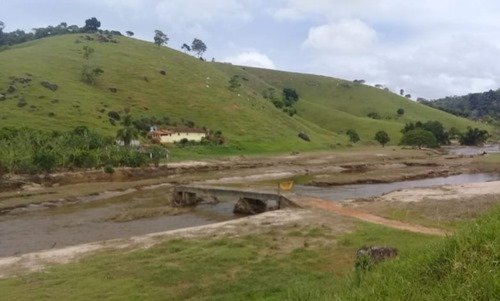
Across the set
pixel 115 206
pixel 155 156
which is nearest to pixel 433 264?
pixel 115 206

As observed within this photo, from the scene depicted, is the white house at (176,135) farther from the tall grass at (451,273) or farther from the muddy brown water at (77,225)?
the tall grass at (451,273)

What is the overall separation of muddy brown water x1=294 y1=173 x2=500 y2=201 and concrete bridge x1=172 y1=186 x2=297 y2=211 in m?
9.72

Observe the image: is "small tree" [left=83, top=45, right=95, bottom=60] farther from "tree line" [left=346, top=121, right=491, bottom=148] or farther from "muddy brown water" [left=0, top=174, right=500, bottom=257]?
"muddy brown water" [left=0, top=174, right=500, bottom=257]

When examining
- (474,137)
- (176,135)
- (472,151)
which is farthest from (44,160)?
(474,137)

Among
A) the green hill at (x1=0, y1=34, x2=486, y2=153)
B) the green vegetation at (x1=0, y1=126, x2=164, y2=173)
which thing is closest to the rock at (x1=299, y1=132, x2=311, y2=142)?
the green hill at (x1=0, y1=34, x2=486, y2=153)

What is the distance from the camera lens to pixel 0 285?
2453cm

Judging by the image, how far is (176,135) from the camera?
369ft

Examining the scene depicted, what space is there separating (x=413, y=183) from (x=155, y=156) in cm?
4084

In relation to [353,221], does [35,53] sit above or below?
above

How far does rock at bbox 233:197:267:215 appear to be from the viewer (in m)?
49.9

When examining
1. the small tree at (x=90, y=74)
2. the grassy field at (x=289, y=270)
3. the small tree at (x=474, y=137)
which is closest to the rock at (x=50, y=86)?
the small tree at (x=90, y=74)

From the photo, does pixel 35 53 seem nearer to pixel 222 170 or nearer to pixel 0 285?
pixel 222 170

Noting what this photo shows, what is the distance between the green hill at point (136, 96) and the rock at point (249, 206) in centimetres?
6215

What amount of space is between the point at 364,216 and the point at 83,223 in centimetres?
2458
